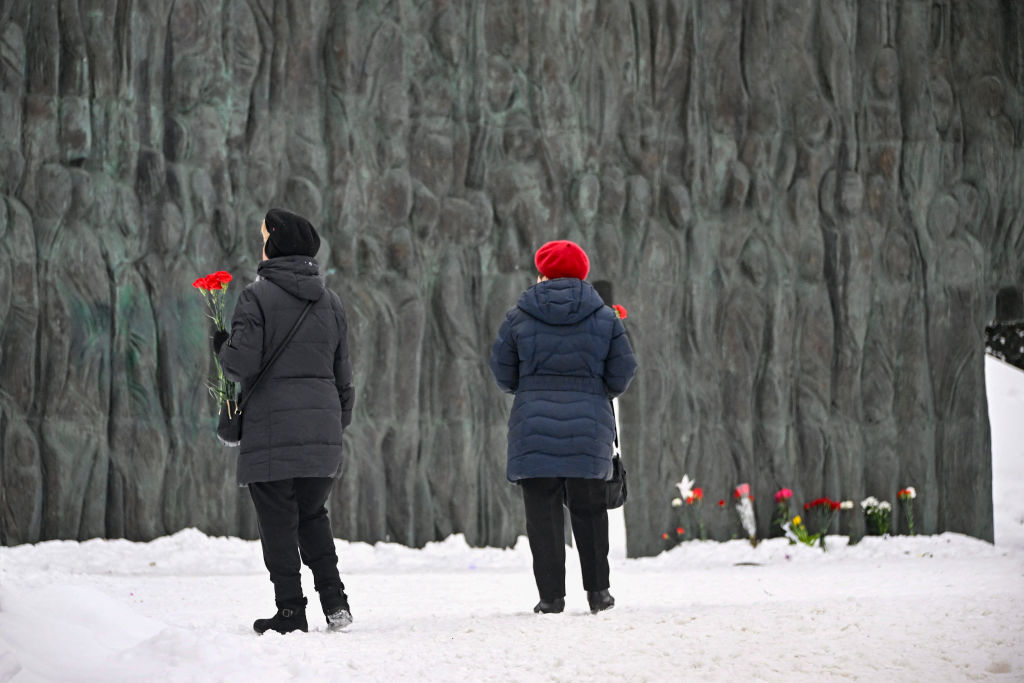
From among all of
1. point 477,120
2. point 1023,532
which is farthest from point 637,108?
point 1023,532

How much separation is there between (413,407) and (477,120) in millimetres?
1923

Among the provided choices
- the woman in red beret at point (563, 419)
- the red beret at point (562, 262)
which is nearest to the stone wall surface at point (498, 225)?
the red beret at point (562, 262)

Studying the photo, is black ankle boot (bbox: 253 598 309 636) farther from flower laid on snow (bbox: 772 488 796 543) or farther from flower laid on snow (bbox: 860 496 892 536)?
flower laid on snow (bbox: 860 496 892 536)

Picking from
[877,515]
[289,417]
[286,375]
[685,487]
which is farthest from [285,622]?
[877,515]

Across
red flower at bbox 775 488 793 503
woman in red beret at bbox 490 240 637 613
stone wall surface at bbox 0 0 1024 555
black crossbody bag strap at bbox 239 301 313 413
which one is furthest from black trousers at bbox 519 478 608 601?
red flower at bbox 775 488 793 503

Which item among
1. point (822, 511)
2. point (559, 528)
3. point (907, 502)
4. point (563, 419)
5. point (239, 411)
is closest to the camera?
point (239, 411)

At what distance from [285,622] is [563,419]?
1292 millimetres

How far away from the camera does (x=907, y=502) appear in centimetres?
871

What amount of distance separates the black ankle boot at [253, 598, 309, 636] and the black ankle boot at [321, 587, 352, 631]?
11 centimetres

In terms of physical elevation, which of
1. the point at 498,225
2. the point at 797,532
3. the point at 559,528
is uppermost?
the point at 498,225

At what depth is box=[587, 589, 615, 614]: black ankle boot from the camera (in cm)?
482

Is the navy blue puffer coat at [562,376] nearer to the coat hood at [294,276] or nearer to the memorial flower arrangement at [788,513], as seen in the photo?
the coat hood at [294,276]

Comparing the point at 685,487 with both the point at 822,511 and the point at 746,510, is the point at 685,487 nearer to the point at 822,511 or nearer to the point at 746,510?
the point at 746,510

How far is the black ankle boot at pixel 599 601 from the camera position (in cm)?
482
